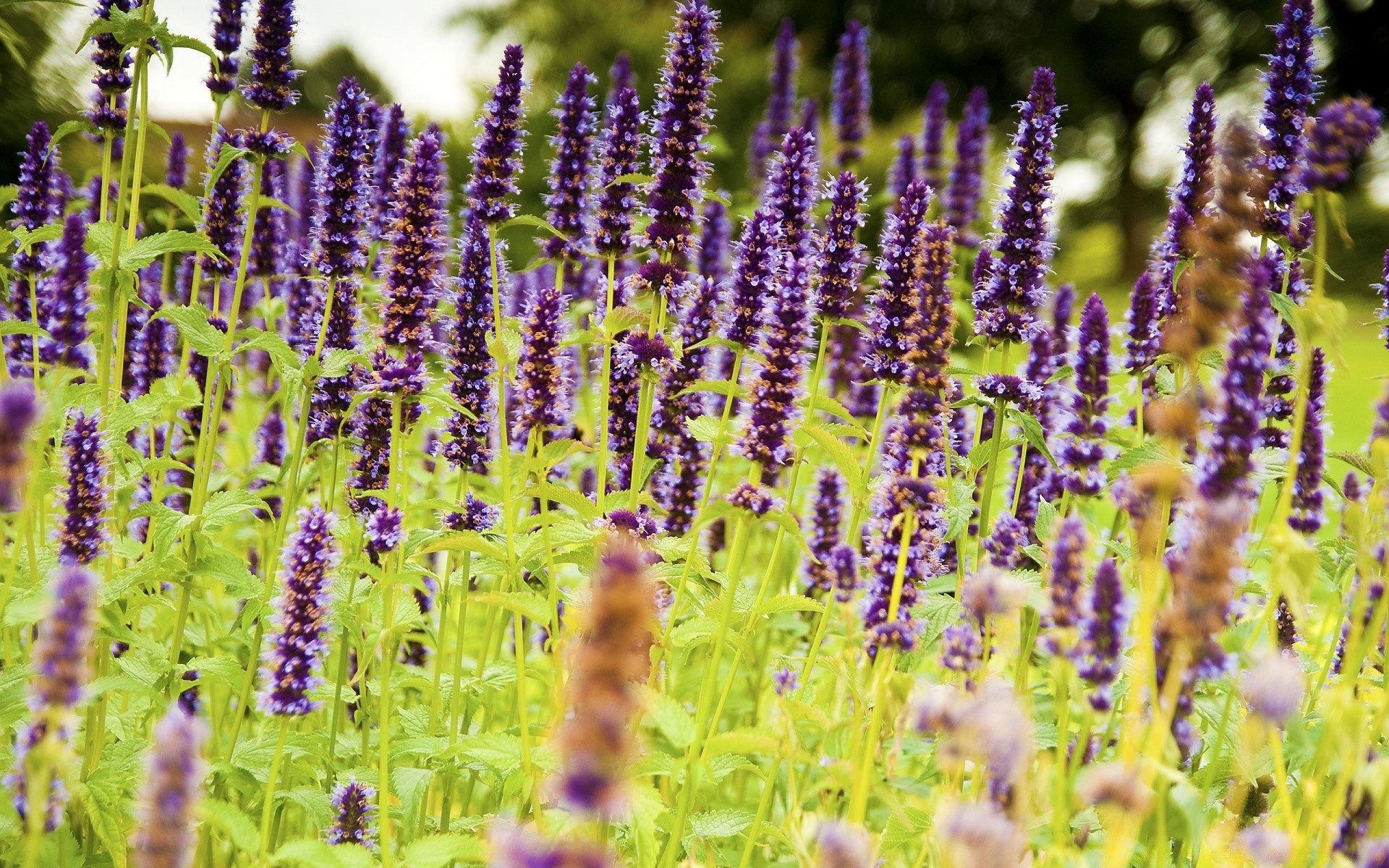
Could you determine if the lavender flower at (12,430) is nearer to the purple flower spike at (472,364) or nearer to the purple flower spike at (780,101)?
the purple flower spike at (472,364)

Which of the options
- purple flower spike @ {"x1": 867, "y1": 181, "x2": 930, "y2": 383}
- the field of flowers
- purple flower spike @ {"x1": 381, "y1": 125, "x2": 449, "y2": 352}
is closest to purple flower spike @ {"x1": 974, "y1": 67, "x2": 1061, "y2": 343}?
the field of flowers

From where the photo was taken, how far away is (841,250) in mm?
3178

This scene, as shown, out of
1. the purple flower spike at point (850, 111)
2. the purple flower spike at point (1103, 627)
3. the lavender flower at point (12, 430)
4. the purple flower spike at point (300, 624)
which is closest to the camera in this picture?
the lavender flower at point (12, 430)

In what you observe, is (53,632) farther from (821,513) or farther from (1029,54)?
(1029,54)

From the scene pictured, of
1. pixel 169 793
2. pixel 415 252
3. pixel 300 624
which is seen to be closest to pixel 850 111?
pixel 415 252

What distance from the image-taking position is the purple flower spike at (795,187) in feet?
11.3

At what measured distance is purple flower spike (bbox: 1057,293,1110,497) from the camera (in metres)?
3.25

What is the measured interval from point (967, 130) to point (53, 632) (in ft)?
19.4

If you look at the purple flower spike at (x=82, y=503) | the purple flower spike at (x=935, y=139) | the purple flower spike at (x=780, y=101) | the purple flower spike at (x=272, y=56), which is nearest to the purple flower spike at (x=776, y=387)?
the purple flower spike at (x=82, y=503)

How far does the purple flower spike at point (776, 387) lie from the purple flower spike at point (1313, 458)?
5.33ft

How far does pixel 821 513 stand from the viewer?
405 cm

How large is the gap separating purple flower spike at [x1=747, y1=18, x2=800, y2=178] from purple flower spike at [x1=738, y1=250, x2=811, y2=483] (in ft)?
16.6

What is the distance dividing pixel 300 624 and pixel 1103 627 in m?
1.54

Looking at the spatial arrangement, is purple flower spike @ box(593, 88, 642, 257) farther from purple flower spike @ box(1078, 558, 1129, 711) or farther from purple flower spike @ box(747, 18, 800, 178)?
purple flower spike @ box(747, 18, 800, 178)
